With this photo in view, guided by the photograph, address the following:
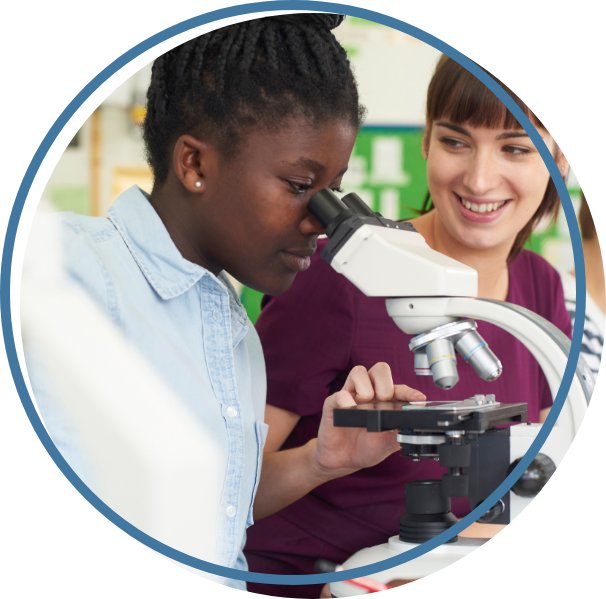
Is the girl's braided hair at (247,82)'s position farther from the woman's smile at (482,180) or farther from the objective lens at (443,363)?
the objective lens at (443,363)

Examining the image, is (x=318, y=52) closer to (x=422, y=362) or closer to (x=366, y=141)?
(x=366, y=141)

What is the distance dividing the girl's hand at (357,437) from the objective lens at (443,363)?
19 cm

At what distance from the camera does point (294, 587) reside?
1.50 metres

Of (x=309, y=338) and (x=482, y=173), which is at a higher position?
(x=482, y=173)

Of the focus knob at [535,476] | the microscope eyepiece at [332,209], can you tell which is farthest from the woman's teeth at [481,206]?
the focus knob at [535,476]

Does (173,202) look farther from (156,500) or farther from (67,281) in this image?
(156,500)

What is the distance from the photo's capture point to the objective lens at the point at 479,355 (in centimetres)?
125

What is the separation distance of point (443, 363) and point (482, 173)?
0.39 meters

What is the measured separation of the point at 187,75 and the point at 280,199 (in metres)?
0.27

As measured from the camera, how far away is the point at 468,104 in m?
1.43

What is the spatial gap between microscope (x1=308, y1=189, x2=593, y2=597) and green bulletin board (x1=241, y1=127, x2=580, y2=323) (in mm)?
240

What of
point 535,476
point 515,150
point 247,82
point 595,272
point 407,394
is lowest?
point 535,476

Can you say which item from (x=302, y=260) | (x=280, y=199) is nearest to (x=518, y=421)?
(x=302, y=260)

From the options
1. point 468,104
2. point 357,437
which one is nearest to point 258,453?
point 357,437
